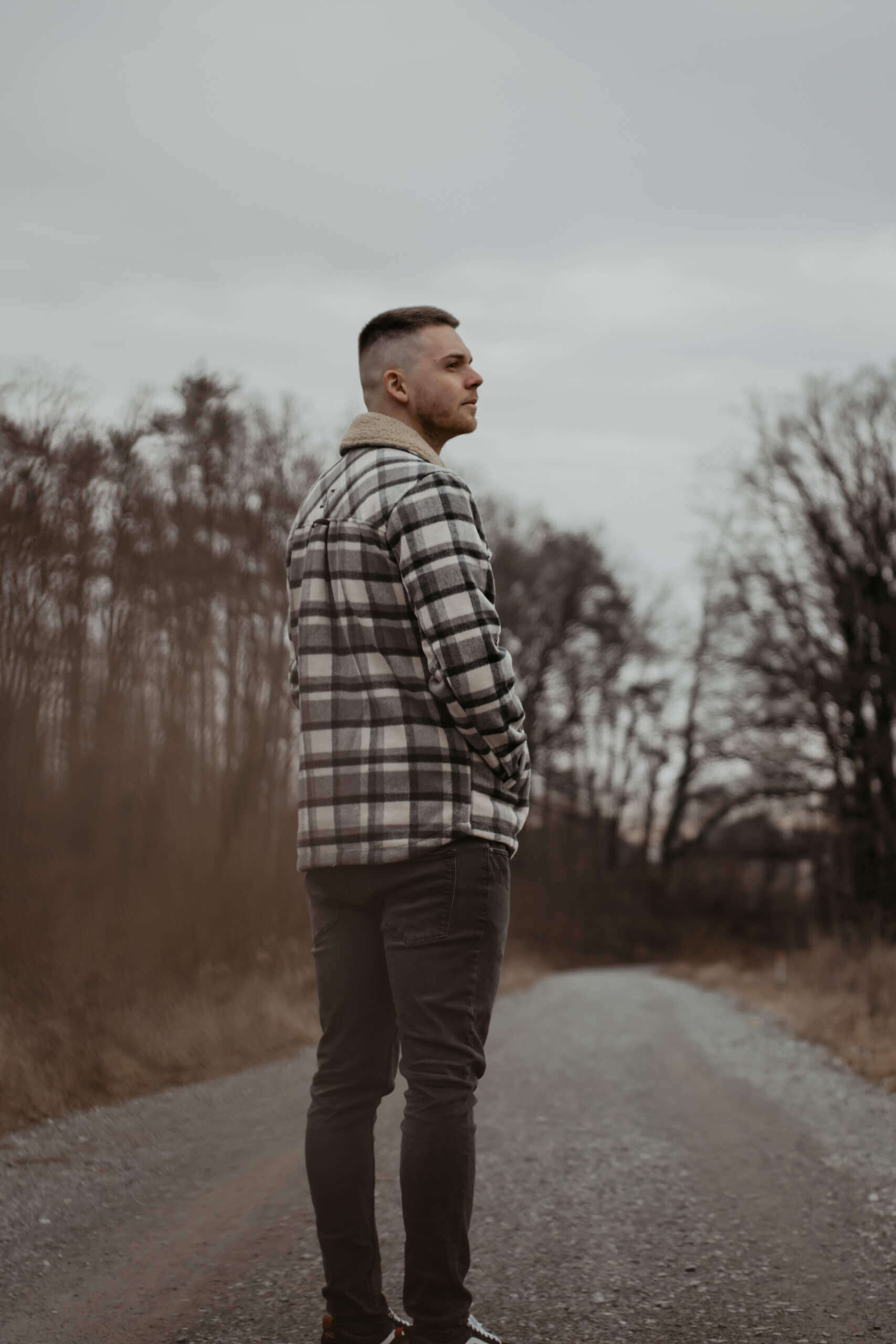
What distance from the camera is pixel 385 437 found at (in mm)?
2373

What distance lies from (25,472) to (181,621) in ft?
8.39

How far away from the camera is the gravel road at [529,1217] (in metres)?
2.57

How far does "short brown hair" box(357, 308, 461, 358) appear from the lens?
2420mm

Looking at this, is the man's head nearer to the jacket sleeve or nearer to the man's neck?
the man's neck

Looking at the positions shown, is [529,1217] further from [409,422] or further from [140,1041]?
[140,1041]

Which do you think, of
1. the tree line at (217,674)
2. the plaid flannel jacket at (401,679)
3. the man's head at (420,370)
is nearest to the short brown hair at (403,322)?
the man's head at (420,370)

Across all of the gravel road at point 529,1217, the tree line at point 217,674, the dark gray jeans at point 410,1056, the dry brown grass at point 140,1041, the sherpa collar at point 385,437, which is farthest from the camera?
the tree line at point 217,674

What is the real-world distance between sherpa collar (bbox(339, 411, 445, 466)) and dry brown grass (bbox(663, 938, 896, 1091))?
5452mm

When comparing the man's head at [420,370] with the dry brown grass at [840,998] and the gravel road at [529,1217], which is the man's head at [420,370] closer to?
the gravel road at [529,1217]

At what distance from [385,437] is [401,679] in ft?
1.60

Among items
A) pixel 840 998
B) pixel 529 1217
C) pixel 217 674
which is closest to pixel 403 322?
pixel 529 1217

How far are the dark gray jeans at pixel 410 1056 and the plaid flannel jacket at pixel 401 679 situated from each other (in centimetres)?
7

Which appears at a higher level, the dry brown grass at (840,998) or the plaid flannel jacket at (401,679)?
the plaid flannel jacket at (401,679)

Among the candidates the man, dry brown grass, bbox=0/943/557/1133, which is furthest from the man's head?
dry brown grass, bbox=0/943/557/1133
